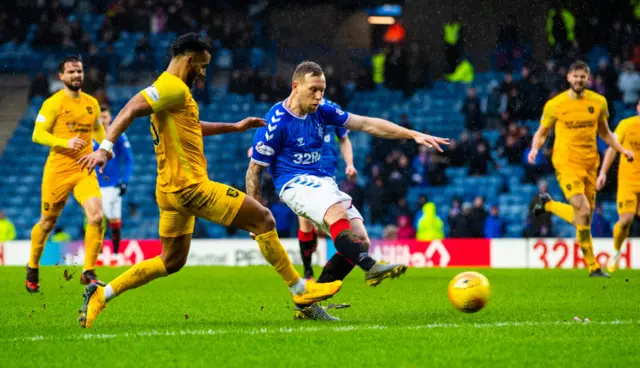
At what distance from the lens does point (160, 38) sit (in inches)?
1192

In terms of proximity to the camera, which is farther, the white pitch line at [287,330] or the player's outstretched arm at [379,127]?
the player's outstretched arm at [379,127]

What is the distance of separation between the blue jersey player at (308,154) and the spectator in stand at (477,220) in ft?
43.8

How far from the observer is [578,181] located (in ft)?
45.0

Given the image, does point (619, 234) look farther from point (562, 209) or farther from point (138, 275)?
point (138, 275)

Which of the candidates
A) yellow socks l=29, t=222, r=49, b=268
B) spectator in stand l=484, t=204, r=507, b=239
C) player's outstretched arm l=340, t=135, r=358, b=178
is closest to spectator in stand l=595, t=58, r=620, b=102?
spectator in stand l=484, t=204, r=507, b=239

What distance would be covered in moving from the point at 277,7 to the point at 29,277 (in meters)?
21.8

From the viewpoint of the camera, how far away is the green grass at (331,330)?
5.77m

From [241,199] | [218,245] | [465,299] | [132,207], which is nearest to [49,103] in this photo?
[241,199]

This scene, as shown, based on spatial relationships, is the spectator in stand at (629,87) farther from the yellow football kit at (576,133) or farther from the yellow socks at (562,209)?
the yellow football kit at (576,133)

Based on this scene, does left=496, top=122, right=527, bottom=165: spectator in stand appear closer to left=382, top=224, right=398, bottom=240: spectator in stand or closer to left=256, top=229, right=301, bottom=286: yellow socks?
left=382, top=224, right=398, bottom=240: spectator in stand

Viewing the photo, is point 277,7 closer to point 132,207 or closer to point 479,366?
point 132,207

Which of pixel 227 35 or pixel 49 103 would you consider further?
pixel 227 35

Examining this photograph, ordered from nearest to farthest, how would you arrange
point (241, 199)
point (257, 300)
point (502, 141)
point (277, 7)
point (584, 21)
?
point (241, 199) < point (257, 300) < point (502, 141) < point (584, 21) < point (277, 7)

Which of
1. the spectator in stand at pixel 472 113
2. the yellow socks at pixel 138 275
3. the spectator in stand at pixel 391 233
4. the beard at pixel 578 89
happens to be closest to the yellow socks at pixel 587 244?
the beard at pixel 578 89
